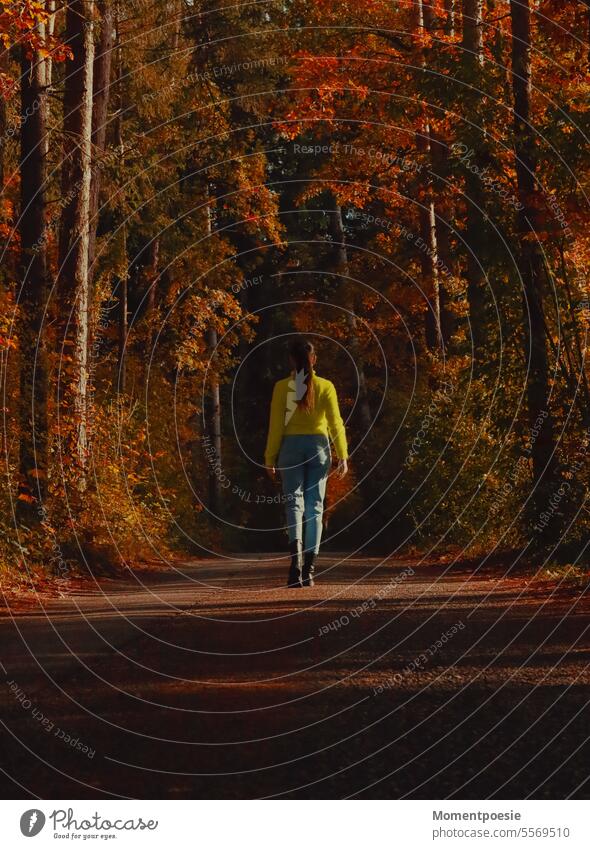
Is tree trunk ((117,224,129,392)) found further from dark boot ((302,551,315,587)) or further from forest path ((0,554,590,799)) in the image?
forest path ((0,554,590,799))

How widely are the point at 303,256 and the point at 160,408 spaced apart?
13.9m

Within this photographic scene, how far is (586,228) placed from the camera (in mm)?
14648

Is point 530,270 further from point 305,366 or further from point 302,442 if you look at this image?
point 302,442

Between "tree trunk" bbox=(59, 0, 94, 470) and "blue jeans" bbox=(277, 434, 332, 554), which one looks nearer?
"blue jeans" bbox=(277, 434, 332, 554)

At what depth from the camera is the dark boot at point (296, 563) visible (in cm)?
1295

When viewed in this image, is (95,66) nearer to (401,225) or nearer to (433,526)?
(433,526)

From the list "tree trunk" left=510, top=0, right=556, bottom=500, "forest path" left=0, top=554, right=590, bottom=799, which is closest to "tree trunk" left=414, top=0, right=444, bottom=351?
"tree trunk" left=510, top=0, right=556, bottom=500

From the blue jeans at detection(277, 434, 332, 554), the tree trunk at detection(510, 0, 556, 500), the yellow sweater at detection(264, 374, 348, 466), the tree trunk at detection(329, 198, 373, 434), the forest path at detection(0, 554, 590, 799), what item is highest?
the tree trunk at detection(329, 198, 373, 434)

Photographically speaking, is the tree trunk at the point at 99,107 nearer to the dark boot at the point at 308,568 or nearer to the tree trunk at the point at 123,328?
the tree trunk at the point at 123,328

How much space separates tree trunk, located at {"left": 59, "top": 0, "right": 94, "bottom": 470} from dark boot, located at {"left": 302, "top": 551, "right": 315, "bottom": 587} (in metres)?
7.56

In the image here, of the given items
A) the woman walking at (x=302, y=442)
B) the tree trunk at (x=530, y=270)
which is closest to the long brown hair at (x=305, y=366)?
the woman walking at (x=302, y=442)

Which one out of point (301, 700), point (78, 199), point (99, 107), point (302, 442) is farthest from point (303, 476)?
point (99, 107)

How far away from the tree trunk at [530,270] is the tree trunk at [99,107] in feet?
25.1

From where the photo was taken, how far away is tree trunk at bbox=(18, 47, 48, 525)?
1830 centimetres
